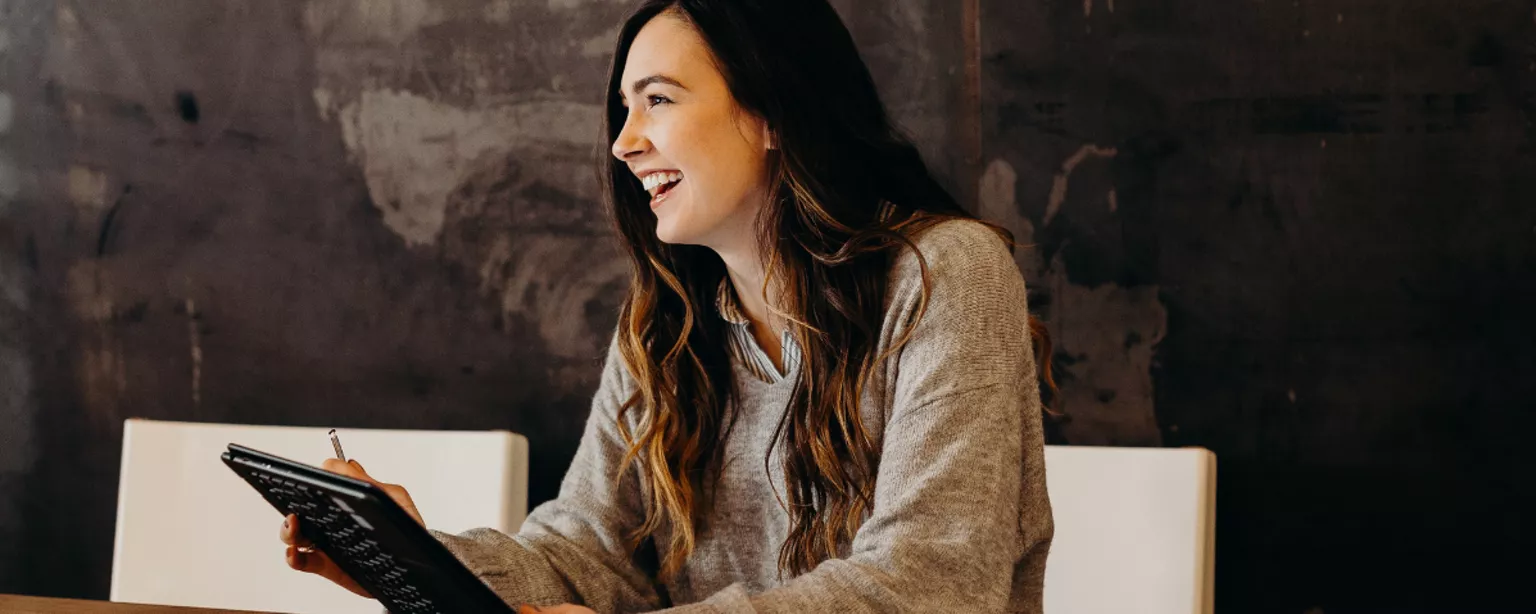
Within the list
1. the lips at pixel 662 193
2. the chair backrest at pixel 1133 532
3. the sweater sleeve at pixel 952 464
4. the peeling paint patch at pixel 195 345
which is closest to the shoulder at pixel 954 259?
the sweater sleeve at pixel 952 464

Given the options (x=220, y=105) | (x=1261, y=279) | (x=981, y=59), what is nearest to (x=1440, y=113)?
(x=1261, y=279)

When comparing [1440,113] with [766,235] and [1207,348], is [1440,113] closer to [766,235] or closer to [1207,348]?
[1207,348]

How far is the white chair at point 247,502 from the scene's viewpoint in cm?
193

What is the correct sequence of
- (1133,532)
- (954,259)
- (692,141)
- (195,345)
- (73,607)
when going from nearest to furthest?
(73,607)
(954,259)
(692,141)
(1133,532)
(195,345)

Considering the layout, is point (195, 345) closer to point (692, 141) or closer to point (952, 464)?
point (692, 141)

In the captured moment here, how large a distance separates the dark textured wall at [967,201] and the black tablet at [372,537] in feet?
3.64

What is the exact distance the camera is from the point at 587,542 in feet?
4.85

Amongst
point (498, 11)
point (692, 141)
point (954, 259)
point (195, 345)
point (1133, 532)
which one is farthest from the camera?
point (195, 345)

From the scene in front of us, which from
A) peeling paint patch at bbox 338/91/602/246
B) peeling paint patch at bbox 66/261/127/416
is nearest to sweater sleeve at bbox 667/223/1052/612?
peeling paint patch at bbox 338/91/602/246

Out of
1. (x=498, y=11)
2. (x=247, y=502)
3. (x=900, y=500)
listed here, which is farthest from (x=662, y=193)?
(x=247, y=502)

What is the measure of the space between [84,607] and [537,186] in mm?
1177

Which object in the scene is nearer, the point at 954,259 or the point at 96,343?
the point at 954,259

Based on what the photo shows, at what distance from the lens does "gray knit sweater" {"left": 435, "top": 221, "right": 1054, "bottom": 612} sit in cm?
111

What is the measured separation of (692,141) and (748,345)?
258 millimetres
